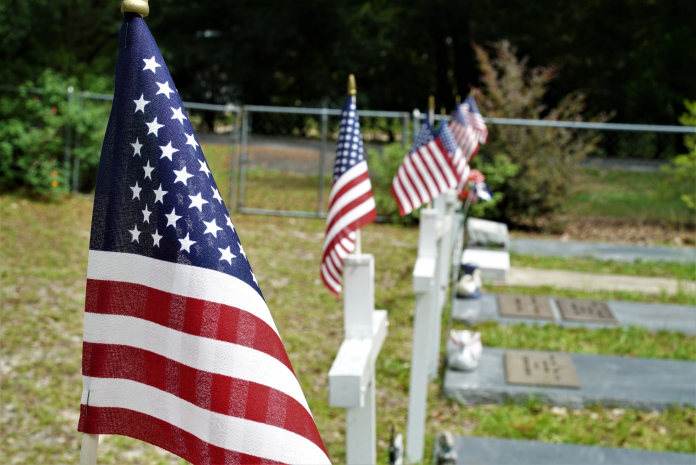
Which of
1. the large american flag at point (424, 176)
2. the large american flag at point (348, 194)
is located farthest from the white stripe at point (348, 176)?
the large american flag at point (424, 176)

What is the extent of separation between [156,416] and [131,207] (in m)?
0.47

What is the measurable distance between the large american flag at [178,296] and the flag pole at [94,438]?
0.08 feet

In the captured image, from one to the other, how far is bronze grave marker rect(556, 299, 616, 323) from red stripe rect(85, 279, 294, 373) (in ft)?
19.5

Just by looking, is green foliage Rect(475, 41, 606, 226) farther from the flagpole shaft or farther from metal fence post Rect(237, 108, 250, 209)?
the flagpole shaft

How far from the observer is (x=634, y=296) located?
7848 mm

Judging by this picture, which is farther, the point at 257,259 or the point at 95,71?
the point at 95,71

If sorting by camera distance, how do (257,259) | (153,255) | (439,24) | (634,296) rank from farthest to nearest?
(439,24), (257,259), (634,296), (153,255)

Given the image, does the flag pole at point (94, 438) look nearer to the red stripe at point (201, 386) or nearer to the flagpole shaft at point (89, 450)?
the flagpole shaft at point (89, 450)

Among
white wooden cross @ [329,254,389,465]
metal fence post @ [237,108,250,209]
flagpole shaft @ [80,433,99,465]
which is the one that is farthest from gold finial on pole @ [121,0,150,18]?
metal fence post @ [237,108,250,209]

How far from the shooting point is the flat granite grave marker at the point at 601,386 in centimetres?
486

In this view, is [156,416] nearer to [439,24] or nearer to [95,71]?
[95,71]

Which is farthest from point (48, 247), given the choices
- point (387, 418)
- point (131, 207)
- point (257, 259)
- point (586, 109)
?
point (586, 109)

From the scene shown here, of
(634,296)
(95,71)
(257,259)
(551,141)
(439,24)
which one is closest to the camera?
(634,296)

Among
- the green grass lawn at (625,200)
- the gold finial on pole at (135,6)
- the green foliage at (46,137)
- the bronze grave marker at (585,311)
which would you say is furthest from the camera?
the green grass lawn at (625,200)
